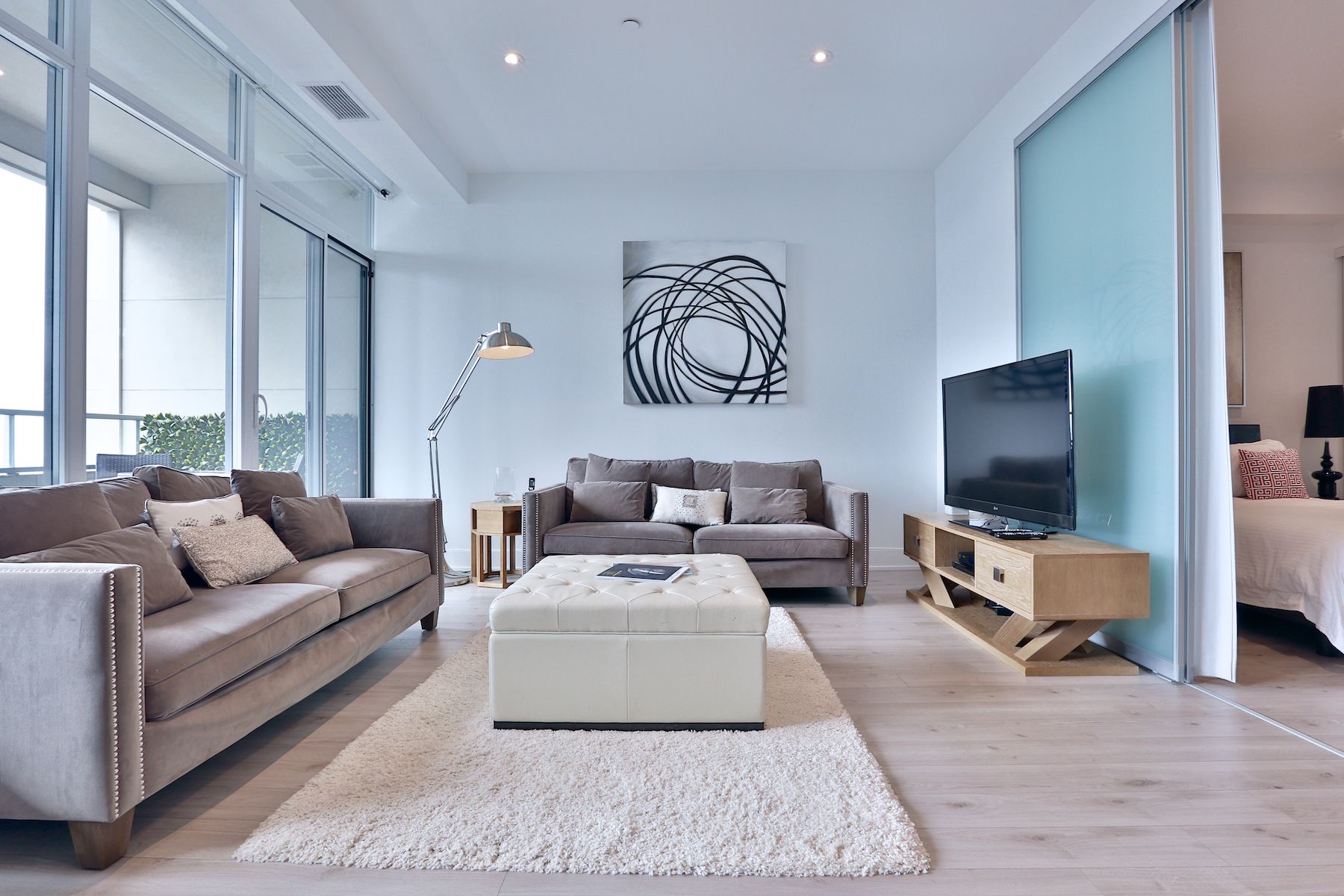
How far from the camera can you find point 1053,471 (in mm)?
3129

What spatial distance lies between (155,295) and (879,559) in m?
4.59

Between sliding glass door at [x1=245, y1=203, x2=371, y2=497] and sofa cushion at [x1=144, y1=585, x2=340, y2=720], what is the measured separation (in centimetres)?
191

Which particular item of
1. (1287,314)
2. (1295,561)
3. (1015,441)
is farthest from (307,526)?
(1287,314)

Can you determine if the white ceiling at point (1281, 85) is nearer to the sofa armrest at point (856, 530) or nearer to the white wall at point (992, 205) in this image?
the white wall at point (992, 205)

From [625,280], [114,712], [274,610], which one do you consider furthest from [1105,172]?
[114,712]

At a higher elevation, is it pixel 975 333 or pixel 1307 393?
pixel 975 333

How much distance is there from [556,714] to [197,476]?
1828mm

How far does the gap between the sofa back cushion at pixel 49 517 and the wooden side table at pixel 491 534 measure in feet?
7.41

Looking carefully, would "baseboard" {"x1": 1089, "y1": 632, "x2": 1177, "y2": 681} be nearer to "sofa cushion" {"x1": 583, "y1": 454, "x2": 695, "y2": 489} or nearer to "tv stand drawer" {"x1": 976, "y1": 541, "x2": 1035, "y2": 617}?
"tv stand drawer" {"x1": 976, "y1": 541, "x2": 1035, "y2": 617}

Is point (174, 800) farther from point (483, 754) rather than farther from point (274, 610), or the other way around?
point (483, 754)

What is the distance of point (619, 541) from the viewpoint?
4148 millimetres

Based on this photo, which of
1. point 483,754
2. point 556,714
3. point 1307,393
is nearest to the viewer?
point 483,754

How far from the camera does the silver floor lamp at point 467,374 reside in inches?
173

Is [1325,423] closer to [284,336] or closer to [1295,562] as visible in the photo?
[1295,562]
